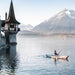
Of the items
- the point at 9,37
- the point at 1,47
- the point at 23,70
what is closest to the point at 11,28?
the point at 9,37

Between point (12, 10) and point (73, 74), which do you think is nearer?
point (73, 74)

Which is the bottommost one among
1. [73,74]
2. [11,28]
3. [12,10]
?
[73,74]

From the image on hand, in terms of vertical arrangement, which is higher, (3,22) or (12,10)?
(12,10)

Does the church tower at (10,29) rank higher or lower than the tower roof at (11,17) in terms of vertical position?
lower

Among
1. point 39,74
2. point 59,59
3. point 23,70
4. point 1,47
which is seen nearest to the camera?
point 39,74

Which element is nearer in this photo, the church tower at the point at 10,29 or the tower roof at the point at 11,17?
the church tower at the point at 10,29

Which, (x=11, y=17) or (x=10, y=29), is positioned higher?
(x=11, y=17)

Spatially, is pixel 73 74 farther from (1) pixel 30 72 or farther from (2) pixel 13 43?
(2) pixel 13 43

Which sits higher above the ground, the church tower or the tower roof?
the tower roof

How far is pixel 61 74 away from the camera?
113 ft

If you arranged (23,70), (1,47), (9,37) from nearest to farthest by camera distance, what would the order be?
1. (23,70)
2. (1,47)
3. (9,37)

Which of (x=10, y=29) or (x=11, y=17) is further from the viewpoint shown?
(x=11, y=17)

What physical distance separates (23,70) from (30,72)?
189 centimetres

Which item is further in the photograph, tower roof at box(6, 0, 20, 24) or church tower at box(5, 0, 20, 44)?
tower roof at box(6, 0, 20, 24)
